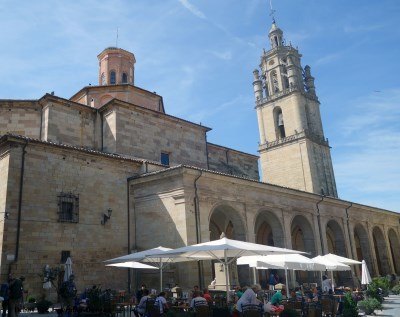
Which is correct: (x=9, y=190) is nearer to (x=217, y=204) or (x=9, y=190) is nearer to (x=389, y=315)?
(x=217, y=204)

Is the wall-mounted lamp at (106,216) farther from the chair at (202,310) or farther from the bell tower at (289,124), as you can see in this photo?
the bell tower at (289,124)

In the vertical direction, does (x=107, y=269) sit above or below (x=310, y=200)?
below

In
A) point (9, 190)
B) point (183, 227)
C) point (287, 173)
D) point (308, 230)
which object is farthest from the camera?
point (287, 173)

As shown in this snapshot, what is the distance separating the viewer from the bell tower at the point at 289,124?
39.6m

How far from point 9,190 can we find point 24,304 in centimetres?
438

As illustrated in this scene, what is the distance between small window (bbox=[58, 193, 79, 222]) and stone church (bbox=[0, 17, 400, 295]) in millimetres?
45

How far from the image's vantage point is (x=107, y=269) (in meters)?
17.2

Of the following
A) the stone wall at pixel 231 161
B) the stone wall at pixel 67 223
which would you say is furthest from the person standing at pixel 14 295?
the stone wall at pixel 231 161

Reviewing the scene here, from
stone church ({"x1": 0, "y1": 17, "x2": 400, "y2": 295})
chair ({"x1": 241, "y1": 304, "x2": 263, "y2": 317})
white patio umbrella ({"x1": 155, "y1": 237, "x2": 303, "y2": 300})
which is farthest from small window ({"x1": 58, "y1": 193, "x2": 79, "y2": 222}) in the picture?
chair ({"x1": 241, "y1": 304, "x2": 263, "y2": 317})

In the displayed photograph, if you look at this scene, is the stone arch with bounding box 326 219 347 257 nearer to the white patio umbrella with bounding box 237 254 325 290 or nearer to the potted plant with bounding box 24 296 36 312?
the white patio umbrella with bounding box 237 254 325 290

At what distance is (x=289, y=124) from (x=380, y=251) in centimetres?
1576

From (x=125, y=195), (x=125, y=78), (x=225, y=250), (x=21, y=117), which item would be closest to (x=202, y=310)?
(x=225, y=250)

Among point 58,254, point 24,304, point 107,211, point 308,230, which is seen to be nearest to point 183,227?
point 107,211

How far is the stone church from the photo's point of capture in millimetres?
15750
